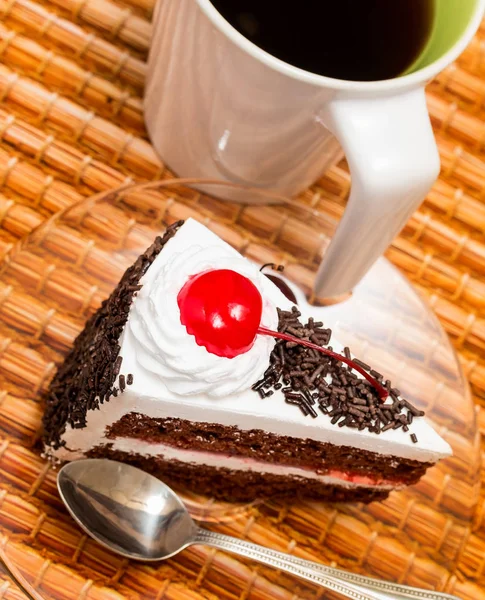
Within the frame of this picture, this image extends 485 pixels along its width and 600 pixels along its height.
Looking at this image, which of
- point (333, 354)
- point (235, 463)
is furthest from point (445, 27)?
point (235, 463)

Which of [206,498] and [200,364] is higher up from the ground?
[200,364]

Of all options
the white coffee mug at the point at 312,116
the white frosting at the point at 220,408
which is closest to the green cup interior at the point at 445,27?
the white coffee mug at the point at 312,116

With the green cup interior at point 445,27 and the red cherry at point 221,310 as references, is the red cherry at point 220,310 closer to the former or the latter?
the red cherry at point 221,310

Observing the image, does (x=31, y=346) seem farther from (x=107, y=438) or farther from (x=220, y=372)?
(x=220, y=372)

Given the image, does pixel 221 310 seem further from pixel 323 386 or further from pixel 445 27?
pixel 445 27

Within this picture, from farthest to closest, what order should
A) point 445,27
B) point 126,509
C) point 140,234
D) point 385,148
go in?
point 140,234 → point 126,509 → point 445,27 → point 385,148

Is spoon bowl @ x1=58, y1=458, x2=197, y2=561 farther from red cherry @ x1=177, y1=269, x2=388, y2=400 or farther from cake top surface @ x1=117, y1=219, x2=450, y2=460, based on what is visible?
red cherry @ x1=177, y1=269, x2=388, y2=400

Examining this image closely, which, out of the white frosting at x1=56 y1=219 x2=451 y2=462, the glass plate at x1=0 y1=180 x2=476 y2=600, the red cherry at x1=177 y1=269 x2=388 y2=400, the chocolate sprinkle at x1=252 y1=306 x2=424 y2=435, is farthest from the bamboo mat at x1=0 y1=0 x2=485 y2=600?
the red cherry at x1=177 y1=269 x2=388 y2=400
